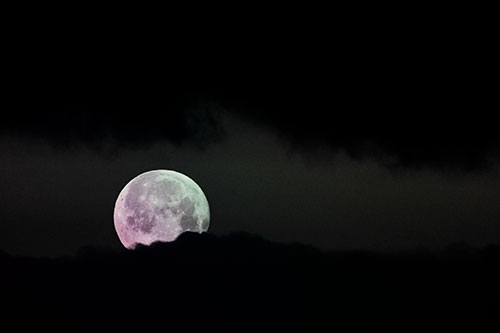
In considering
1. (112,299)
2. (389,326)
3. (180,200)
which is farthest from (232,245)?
(389,326)

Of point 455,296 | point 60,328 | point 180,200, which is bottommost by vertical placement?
point 60,328

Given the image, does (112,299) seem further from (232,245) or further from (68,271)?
(232,245)

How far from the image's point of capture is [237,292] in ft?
97.5

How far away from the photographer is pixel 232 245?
32125mm

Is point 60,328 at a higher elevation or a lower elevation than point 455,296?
lower

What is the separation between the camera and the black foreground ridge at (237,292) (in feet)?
92.5

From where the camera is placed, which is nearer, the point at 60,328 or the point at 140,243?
the point at 60,328

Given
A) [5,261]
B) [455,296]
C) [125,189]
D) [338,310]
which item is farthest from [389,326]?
[5,261]

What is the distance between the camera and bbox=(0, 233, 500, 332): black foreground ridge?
2819 centimetres

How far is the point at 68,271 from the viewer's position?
1228 inches

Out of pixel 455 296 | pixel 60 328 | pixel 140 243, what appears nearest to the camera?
pixel 60 328

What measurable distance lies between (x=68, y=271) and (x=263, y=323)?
9.34 m

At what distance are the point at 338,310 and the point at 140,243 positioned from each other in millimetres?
8792

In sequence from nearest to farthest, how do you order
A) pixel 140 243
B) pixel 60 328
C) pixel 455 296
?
pixel 60 328 → pixel 140 243 → pixel 455 296
